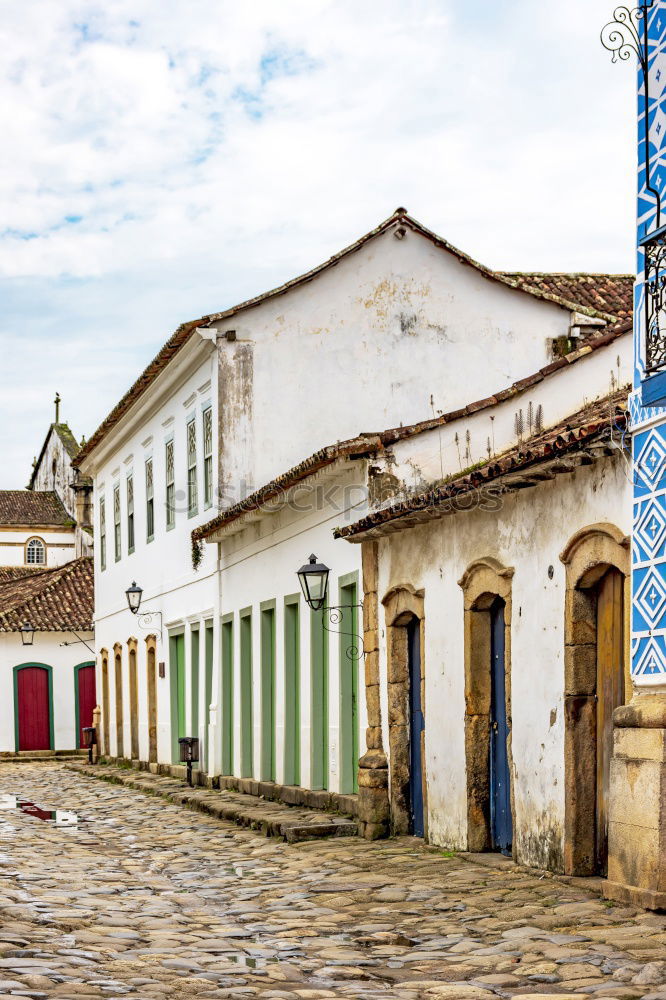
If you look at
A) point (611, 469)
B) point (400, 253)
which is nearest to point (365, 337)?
point (400, 253)

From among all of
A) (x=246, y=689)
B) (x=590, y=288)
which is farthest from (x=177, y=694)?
(x=590, y=288)

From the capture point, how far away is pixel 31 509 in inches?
2411

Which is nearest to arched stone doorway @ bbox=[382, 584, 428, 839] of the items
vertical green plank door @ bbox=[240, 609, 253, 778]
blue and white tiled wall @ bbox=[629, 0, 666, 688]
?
blue and white tiled wall @ bbox=[629, 0, 666, 688]

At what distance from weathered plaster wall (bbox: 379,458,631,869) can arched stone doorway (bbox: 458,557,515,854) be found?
16 centimetres

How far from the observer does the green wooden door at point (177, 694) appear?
24500 mm

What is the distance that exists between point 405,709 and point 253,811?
3.26m

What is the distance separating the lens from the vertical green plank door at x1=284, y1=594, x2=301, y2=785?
58.2 ft

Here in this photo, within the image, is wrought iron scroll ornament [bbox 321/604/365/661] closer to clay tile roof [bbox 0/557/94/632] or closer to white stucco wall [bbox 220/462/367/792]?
white stucco wall [bbox 220/462/367/792]

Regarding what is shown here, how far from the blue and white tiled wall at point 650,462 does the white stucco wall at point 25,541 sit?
51.8 metres

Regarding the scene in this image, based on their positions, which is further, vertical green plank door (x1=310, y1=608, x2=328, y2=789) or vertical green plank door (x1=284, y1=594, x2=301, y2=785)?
vertical green plank door (x1=284, y1=594, x2=301, y2=785)

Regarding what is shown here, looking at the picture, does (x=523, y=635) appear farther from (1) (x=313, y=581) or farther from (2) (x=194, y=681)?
(2) (x=194, y=681)

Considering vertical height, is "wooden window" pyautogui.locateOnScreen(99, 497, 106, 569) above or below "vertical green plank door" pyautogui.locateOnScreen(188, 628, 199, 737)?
above

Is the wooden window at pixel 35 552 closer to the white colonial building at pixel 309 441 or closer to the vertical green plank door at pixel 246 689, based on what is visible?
the white colonial building at pixel 309 441

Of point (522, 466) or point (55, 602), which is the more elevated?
point (522, 466)
